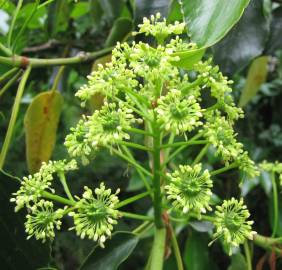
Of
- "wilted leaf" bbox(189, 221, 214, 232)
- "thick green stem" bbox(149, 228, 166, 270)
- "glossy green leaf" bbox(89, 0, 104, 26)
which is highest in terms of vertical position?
"glossy green leaf" bbox(89, 0, 104, 26)

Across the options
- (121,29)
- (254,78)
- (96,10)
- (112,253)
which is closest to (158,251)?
(112,253)

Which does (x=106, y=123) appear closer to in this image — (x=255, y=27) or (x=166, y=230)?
(x=166, y=230)

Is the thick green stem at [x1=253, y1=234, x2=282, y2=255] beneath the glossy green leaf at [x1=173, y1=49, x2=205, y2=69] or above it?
beneath

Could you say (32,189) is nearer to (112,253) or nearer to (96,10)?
(112,253)

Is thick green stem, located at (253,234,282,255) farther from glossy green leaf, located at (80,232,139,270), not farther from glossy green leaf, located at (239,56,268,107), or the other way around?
glossy green leaf, located at (239,56,268,107)

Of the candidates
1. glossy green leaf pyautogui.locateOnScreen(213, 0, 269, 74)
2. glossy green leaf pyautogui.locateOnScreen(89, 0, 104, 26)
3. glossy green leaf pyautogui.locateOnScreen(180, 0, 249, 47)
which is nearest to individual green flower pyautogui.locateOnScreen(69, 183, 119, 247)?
glossy green leaf pyautogui.locateOnScreen(180, 0, 249, 47)

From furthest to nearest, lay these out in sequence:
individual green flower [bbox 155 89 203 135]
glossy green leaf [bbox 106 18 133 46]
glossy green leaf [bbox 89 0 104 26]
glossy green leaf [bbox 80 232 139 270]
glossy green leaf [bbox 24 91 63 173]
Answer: glossy green leaf [bbox 89 0 104 26]
glossy green leaf [bbox 106 18 133 46]
glossy green leaf [bbox 24 91 63 173]
glossy green leaf [bbox 80 232 139 270]
individual green flower [bbox 155 89 203 135]

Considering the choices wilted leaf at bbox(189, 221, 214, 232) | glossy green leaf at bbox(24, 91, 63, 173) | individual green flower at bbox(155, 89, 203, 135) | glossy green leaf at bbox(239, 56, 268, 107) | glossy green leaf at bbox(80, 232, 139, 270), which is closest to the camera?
individual green flower at bbox(155, 89, 203, 135)
